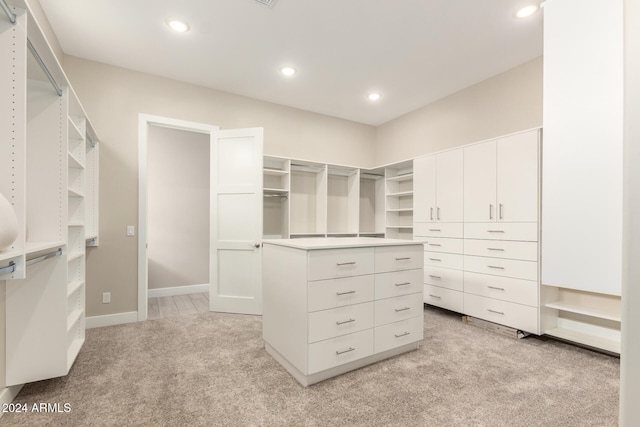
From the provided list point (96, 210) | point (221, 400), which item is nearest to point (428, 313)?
point (221, 400)

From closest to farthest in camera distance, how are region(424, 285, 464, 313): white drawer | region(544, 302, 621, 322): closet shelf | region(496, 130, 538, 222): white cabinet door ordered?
region(544, 302, 621, 322): closet shelf
region(496, 130, 538, 222): white cabinet door
region(424, 285, 464, 313): white drawer

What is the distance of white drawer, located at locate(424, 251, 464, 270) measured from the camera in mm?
3501

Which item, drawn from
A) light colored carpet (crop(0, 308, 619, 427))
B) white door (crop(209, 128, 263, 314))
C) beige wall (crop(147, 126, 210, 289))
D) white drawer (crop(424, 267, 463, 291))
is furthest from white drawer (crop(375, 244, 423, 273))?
beige wall (crop(147, 126, 210, 289))

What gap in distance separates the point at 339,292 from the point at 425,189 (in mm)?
2371

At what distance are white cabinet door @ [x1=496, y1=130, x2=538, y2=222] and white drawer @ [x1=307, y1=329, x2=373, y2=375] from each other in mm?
1914

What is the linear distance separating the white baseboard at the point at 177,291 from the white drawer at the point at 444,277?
3.60 metres

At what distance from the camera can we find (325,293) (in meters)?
2.10

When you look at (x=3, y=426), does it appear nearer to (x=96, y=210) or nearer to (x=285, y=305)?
(x=285, y=305)

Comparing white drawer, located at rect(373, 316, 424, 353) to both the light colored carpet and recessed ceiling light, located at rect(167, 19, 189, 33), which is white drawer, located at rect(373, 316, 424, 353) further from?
recessed ceiling light, located at rect(167, 19, 189, 33)

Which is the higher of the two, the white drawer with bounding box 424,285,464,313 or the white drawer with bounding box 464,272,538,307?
the white drawer with bounding box 464,272,538,307

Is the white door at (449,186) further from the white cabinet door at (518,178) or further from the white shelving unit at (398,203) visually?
the white shelving unit at (398,203)

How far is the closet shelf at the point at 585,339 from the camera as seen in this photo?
2498 millimetres

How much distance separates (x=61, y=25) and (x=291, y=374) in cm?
367

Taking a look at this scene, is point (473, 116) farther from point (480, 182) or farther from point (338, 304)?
point (338, 304)
